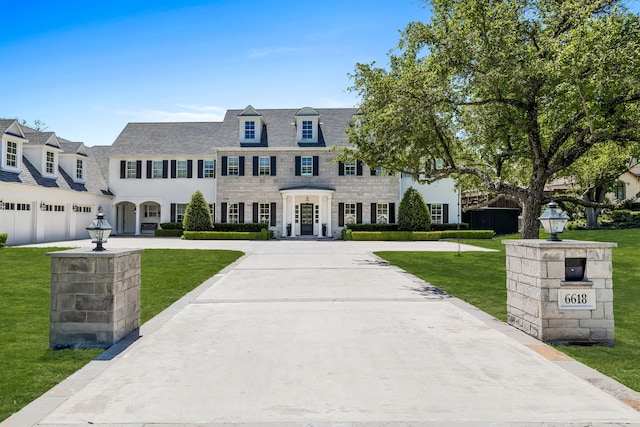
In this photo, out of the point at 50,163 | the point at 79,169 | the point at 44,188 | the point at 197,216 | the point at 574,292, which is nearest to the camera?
the point at 574,292

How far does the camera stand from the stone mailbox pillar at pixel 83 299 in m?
5.07

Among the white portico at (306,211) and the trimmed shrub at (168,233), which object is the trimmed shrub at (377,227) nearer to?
the white portico at (306,211)

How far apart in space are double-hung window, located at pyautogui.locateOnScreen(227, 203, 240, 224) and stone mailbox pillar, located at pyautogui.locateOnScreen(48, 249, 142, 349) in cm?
2494

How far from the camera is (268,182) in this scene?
98.3ft

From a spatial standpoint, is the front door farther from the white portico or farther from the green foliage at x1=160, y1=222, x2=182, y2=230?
the green foliage at x1=160, y1=222, x2=182, y2=230

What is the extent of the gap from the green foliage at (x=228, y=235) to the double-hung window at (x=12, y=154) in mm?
9739

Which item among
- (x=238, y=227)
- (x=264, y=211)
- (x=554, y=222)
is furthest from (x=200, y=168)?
(x=554, y=222)

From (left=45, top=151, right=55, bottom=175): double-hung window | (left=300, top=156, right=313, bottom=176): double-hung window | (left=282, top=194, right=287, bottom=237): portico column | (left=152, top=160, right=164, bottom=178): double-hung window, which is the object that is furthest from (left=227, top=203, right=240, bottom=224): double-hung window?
(left=45, top=151, right=55, bottom=175): double-hung window

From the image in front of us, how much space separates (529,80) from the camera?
12.0m

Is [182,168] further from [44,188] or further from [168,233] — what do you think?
[44,188]

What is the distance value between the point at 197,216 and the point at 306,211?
7606mm

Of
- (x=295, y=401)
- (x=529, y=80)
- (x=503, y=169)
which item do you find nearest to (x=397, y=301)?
(x=295, y=401)

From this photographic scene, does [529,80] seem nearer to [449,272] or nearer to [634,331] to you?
[449,272]

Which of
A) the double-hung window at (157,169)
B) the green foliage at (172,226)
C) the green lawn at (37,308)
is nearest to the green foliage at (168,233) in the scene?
the green foliage at (172,226)
